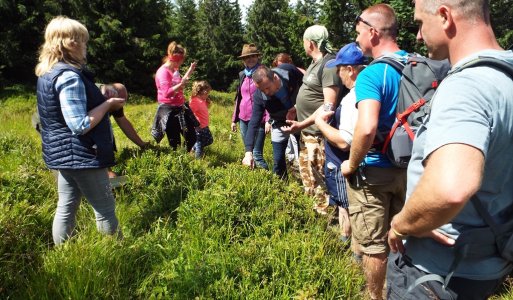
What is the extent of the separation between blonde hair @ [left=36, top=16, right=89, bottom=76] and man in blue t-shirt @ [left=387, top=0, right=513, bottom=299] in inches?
93.3

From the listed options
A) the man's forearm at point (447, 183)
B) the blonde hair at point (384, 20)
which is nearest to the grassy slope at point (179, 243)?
the man's forearm at point (447, 183)

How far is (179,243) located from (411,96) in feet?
6.74

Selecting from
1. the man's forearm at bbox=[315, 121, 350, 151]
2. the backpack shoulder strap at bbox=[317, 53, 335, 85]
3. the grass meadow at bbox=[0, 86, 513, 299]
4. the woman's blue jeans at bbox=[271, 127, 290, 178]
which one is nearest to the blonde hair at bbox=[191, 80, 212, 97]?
the woman's blue jeans at bbox=[271, 127, 290, 178]

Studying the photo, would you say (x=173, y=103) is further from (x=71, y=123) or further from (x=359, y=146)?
(x=359, y=146)

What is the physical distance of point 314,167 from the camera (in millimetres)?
4359

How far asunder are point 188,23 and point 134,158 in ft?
124

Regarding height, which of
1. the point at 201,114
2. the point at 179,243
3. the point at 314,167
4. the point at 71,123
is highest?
the point at 71,123

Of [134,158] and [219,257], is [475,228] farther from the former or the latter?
[134,158]

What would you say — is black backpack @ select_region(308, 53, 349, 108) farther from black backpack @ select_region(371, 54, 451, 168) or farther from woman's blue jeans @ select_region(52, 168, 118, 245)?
woman's blue jeans @ select_region(52, 168, 118, 245)

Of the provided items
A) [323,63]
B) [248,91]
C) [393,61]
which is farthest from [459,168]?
[248,91]

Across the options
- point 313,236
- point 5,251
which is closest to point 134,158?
point 5,251

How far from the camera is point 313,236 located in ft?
10.5

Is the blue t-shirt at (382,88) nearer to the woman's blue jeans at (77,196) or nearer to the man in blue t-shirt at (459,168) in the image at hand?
the man in blue t-shirt at (459,168)

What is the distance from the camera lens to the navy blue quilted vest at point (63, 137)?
2.72 m
